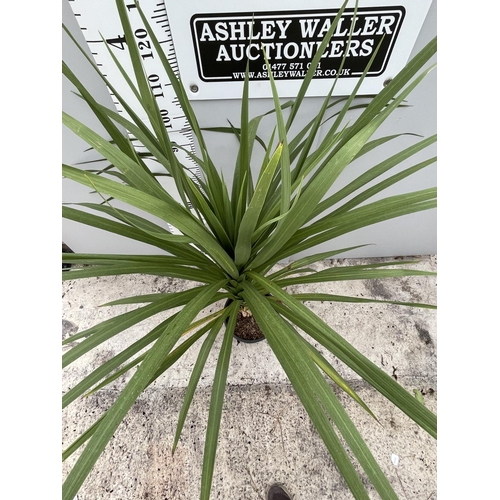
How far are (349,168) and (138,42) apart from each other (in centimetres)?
63

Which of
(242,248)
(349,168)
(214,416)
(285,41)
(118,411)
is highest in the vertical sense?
(285,41)

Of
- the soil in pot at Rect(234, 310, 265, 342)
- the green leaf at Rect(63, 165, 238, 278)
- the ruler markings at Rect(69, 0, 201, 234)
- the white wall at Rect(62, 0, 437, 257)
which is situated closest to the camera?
the green leaf at Rect(63, 165, 238, 278)

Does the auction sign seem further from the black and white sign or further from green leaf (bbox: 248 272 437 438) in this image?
green leaf (bbox: 248 272 437 438)

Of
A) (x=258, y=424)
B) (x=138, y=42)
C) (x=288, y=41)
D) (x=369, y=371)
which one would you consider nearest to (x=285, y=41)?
(x=288, y=41)

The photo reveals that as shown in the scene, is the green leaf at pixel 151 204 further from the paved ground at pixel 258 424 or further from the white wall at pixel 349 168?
the paved ground at pixel 258 424

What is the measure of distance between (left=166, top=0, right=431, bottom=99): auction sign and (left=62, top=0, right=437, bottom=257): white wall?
5cm

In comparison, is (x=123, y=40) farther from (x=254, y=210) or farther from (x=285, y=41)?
(x=254, y=210)

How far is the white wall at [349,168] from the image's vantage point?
781 millimetres

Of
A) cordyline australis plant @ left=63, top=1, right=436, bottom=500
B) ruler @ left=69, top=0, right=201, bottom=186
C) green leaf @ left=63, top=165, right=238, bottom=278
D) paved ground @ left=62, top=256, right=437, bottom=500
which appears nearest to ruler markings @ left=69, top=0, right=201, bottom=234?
ruler @ left=69, top=0, right=201, bottom=186

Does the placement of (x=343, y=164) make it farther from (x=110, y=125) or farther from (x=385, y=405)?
(x=385, y=405)

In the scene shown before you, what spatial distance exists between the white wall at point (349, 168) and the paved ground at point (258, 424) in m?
0.20

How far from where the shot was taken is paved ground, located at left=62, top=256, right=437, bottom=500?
0.88 meters

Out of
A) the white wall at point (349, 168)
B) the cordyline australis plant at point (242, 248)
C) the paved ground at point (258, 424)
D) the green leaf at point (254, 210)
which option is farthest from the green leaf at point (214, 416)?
the white wall at point (349, 168)

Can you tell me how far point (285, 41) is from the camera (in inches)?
28.1
